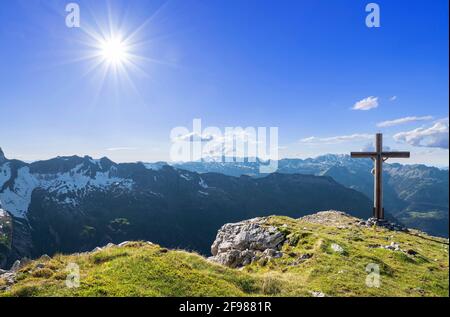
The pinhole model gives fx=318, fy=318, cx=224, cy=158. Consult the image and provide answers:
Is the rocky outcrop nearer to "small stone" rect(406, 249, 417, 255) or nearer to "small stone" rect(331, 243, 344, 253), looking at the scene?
"small stone" rect(331, 243, 344, 253)

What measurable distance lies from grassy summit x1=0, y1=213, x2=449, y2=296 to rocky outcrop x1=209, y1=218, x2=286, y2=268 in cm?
141

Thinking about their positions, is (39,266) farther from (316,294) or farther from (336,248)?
(336,248)

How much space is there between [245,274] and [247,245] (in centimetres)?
923

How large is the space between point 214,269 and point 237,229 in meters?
12.6

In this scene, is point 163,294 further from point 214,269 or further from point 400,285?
point 400,285

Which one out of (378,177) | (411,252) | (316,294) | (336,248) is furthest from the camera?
(378,177)

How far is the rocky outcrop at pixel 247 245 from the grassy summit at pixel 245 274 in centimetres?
141

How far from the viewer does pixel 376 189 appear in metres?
35.1

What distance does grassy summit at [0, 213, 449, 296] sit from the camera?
12.9 m

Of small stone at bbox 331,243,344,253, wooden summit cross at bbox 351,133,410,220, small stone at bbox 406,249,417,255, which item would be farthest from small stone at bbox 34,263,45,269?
wooden summit cross at bbox 351,133,410,220

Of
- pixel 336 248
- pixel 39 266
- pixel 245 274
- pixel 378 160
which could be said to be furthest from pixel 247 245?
pixel 378 160

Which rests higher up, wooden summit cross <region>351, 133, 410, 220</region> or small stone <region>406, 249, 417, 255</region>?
wooden summit cross <region>351, 133, 410, 220</region>

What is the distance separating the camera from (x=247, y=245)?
25.2m
